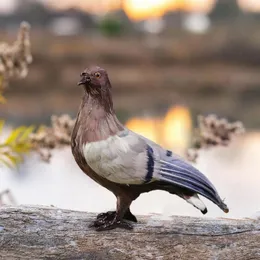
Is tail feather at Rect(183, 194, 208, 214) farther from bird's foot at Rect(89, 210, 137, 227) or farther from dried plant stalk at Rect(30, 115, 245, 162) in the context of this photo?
dried plant stalk at Rect(30, 115, 245, 162)

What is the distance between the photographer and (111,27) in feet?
15.3

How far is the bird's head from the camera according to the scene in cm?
67

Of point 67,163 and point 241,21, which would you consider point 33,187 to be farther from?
point 241,21

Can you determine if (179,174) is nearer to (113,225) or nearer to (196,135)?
(113,225)

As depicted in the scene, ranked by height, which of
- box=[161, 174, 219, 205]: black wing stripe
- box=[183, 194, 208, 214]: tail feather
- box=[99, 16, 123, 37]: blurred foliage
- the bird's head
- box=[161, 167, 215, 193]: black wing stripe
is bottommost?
box=[183, 194, 208, 214]: tail feather

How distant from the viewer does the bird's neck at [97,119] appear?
0.67 m

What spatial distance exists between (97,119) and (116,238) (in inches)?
6.0

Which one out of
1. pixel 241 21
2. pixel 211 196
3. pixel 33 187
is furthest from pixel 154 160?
pixel 241 21

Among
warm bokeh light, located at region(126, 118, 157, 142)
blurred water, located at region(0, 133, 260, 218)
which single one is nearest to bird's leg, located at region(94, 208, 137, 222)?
blurred water, located at region(0, 133, 260, 218)

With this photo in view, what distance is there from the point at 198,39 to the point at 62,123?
378 cm

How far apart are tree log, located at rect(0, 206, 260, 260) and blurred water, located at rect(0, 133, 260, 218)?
1.35 ft

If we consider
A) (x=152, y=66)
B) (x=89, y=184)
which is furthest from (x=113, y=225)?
(x=152, y=66)

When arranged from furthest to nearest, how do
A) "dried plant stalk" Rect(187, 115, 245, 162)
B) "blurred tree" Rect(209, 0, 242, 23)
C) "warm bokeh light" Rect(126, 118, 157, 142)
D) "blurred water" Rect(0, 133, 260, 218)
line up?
"blurred tree" Rect(209, 0, 242, 23)
"warm bokeh light" Rect(126, 118, 157, 142)
"blurred water" Rect(0, 133, 260, 218)
"dried plant stalk" Rect(187, 115, 245, 162)

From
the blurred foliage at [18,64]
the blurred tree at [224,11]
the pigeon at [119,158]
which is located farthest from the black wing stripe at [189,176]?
the blurred tree at [224,11]
